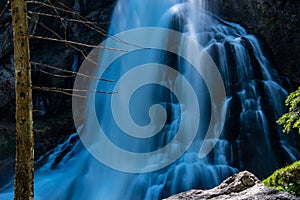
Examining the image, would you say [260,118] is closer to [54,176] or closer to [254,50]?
[254,50]

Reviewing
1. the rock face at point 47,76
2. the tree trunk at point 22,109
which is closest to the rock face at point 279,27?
the rock face at point 47,76

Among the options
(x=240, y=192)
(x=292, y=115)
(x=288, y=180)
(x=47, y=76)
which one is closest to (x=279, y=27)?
(x=292, y=115)

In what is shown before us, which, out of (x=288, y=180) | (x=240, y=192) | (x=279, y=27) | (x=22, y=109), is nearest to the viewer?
(x=22, y=109)

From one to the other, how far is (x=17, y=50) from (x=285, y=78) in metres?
12.8

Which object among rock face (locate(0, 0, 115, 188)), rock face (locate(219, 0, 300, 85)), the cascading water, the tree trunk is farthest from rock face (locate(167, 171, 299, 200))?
rock face (locate(0, 0, 115, 188))

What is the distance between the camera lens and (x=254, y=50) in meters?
14.0

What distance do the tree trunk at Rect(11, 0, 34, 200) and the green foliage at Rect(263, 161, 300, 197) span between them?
2.96 meters

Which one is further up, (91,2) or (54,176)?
(91,2)

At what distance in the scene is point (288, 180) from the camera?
4094 mm

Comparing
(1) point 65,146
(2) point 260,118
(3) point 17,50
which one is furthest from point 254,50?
(3) point 17,50

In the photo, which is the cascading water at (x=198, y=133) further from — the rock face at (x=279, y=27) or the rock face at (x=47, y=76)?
the rock face at (x=47, y=76)

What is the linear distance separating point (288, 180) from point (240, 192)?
2.73 feet

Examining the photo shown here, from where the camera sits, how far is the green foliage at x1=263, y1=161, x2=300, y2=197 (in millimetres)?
3951

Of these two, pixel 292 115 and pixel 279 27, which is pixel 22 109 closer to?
pixel 292 115
